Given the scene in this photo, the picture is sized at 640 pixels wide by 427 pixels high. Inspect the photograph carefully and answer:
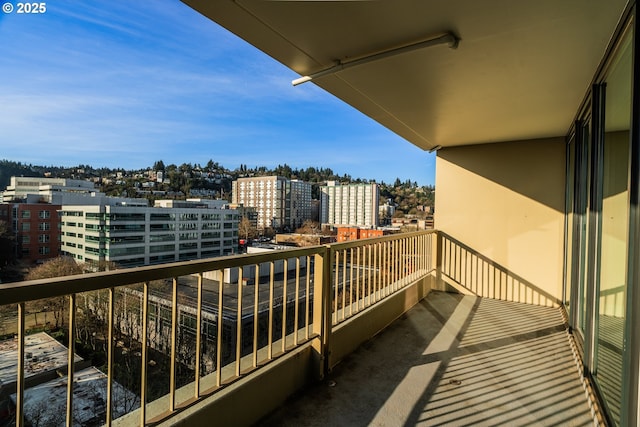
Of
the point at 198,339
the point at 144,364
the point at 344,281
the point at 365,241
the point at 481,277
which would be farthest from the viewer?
the point at 481,277

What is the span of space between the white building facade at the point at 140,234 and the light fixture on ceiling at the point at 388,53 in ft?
16.7

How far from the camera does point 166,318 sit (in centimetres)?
204

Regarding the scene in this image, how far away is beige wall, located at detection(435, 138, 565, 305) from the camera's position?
431 centimetres

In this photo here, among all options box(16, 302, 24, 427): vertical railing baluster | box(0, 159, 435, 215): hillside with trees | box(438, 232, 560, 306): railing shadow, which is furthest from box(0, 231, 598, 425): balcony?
box(0, 159, 435, 215): hillside with trees

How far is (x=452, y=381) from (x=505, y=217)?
3.14 m

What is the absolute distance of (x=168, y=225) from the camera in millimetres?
9281

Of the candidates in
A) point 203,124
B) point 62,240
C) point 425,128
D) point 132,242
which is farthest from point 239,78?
point 203,124

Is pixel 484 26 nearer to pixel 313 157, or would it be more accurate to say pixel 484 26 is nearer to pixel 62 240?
pixel 62 240

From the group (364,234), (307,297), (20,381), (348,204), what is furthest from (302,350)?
(348,204)

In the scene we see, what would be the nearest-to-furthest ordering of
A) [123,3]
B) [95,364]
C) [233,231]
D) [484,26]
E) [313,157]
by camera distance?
[95,364]
[484,26]
[123,3]
[233,231]
[313,157]

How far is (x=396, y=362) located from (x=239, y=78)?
1477 cm

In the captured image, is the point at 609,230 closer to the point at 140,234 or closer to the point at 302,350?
the point at 302,350

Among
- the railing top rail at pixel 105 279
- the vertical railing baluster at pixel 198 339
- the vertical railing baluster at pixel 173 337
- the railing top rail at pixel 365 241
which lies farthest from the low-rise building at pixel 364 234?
the vertical railing baluster at pixel 173 337

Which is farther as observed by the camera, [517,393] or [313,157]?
[313,157]
